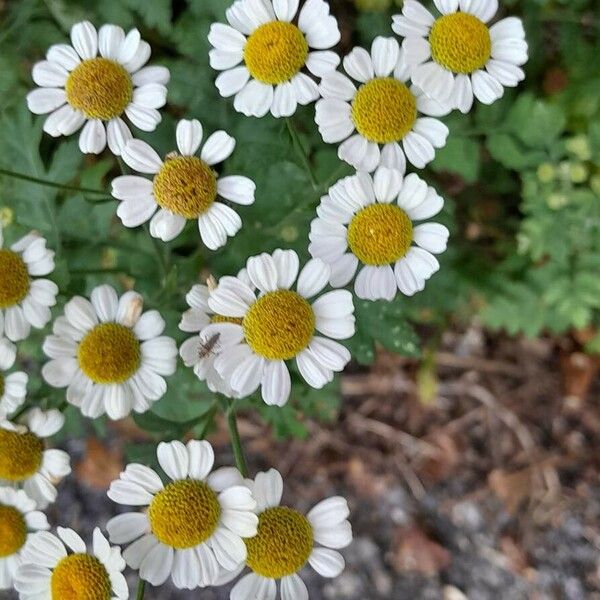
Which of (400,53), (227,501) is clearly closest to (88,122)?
(400,53)

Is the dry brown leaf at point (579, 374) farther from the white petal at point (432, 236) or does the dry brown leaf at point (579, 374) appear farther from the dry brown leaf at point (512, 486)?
the white petal at point (432, 236)

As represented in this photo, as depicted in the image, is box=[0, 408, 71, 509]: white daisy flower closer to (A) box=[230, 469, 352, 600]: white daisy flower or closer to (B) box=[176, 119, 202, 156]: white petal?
(A) box=[230, 469, 352, 600]: white daisy flower

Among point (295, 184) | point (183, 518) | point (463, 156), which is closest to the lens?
point (183, 518)

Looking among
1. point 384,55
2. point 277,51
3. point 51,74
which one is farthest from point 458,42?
point 51,74

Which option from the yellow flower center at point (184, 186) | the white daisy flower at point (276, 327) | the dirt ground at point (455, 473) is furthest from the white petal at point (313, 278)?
the dirt ground at point (455, 473)

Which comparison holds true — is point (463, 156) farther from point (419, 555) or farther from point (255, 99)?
point (419, 555)

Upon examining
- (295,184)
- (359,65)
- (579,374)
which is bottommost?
(579,374)

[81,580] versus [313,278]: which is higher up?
[313,278]

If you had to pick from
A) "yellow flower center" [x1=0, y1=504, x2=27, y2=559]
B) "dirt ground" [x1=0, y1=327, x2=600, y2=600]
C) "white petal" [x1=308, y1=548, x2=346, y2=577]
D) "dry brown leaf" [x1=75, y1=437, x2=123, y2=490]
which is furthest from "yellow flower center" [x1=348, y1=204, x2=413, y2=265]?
"dry brown leaf" [x1=75, y1=437, x2=123, y2=490]
